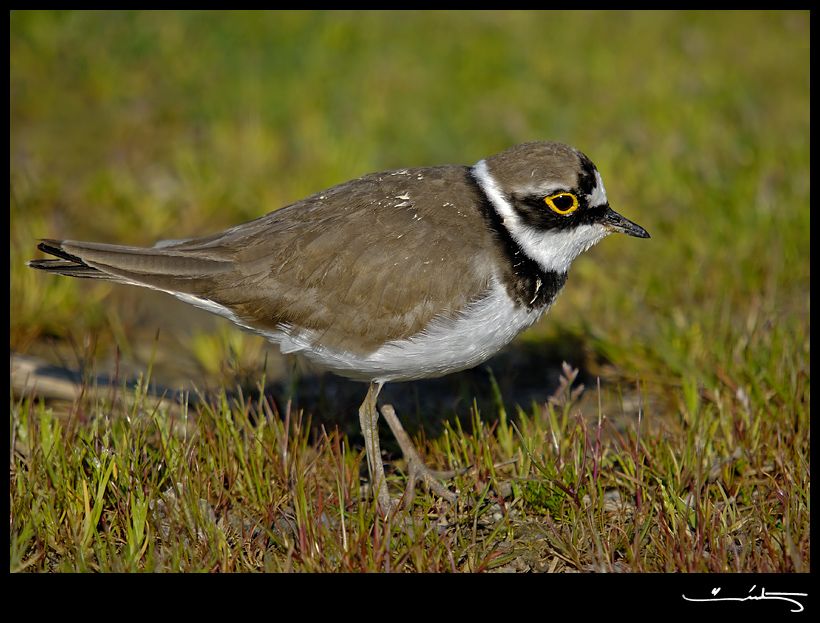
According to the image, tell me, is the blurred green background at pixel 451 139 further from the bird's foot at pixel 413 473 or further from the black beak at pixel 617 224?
the bird's foot at pixel 413 473

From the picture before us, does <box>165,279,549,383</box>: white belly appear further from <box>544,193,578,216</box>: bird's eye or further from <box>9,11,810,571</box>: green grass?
<box>544,193,578,216</box>: bird's eye

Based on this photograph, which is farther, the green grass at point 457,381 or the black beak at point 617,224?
the black beak at point 617,224

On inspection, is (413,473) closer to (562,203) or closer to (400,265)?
(400,265)

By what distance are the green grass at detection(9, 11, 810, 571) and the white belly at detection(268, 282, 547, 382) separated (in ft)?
1.18

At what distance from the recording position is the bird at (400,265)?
15.2 feet

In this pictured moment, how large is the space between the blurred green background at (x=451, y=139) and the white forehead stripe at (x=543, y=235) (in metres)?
1.16

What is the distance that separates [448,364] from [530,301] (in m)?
0.50

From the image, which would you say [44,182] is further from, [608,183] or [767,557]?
[767,557]

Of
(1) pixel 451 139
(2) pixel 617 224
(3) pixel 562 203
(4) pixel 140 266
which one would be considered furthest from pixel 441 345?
(1) pixel 451 139

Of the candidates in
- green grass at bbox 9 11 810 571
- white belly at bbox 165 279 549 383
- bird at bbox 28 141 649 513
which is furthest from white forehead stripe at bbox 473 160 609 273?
green grass at bbox 9 11 810 571

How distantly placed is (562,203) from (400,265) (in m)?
0.87

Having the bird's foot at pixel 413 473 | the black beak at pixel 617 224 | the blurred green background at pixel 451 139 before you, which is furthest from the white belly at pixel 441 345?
the blurred green background at pixel 451 139

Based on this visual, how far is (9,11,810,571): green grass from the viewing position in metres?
4.42

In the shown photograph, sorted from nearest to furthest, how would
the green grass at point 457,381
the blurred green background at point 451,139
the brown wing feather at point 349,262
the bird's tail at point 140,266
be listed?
1. the green grass at point 457,381
2. the brown wing feather at point 349,262
3. the bird's tail at point 140,266
4. the blurred green background at point 451,139
